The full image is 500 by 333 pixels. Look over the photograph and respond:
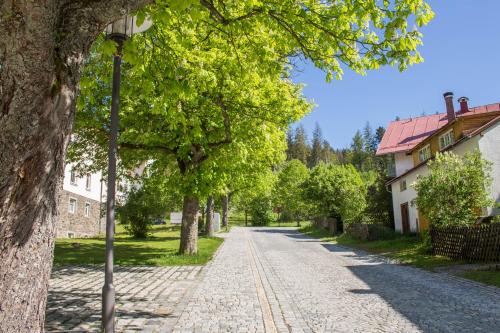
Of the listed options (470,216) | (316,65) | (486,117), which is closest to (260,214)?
(486,117)

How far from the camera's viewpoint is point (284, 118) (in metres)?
14.4

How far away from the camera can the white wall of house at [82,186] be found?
30755mm

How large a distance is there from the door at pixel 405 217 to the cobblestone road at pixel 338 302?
16751 millimetres

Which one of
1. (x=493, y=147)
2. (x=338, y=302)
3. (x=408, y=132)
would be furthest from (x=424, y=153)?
(x=338, y=302)

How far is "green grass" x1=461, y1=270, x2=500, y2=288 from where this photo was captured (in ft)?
34.9

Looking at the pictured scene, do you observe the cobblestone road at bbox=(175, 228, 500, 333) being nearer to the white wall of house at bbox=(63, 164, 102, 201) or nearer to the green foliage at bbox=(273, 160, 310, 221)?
the white wall of house at bbox=(63, 164, 102, 201)

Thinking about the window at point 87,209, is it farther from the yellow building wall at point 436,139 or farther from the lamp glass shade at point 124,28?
the lamp glass shade at point 124,28

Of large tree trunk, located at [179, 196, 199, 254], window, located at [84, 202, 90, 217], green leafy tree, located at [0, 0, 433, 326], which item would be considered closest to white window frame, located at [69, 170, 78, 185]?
window, located at [84, 202, 90, 217]

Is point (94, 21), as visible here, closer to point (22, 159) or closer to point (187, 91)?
point (22, 159)

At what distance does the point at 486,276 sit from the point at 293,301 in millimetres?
6265

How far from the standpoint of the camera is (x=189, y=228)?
17250 mm

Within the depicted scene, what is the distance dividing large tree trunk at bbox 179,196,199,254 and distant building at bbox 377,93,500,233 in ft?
37.0

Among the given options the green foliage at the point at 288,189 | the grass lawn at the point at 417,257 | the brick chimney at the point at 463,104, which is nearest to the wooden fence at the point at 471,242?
the grass lawn at the point at 417,257

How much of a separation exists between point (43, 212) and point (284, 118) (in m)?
11.5
